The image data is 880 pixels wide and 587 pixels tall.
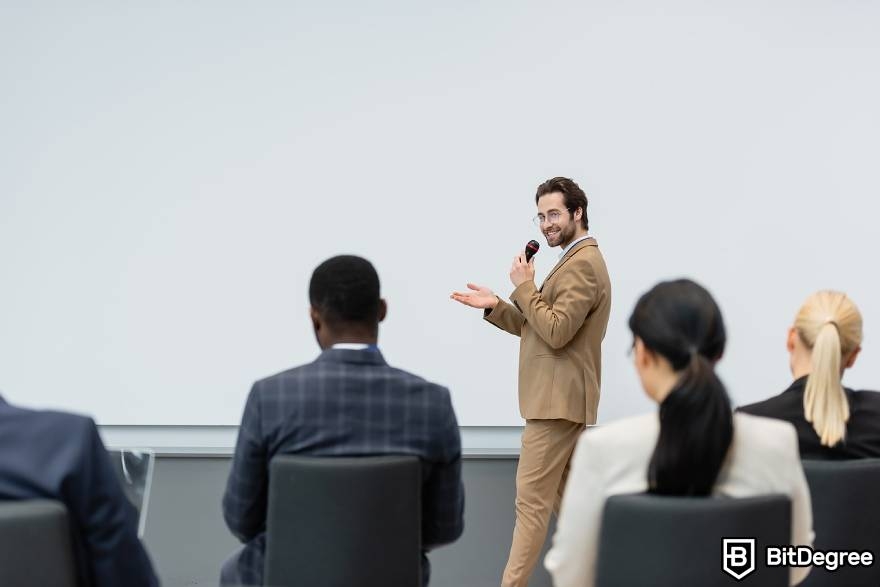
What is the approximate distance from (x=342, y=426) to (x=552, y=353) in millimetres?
1375

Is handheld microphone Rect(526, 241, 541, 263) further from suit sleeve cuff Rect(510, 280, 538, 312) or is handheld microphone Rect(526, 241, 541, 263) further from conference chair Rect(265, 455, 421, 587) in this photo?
conference chair Rect(265, 455, 421, 587)

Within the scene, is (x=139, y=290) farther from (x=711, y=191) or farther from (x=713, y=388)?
(x=713, y=388)

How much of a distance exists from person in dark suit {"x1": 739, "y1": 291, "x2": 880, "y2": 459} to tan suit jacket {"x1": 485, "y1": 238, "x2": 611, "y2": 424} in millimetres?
1023

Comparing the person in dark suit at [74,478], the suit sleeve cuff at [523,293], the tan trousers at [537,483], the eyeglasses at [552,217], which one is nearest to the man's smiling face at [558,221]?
the eyeglasses at [552,217]

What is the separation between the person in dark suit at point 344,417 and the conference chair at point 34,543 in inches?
16.8

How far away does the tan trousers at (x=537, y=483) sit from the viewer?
9.49 ft

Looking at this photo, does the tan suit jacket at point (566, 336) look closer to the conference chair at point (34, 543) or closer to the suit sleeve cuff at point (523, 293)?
the suit sleeve cuff at point (523, 293)

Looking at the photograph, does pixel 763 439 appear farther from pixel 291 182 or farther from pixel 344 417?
pixel 291 182

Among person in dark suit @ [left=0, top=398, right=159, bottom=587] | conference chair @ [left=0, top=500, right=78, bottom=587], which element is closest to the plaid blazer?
person in dark suit @ [left=0, top=398, right=159, bottom=587]

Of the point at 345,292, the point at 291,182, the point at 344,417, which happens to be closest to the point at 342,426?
the point at 344,417

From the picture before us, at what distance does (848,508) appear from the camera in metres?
1.63

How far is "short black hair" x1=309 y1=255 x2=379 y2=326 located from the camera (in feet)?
5.80

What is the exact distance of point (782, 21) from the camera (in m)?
3.46

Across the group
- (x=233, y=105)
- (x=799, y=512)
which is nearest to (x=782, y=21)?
(x=233, y=105)
